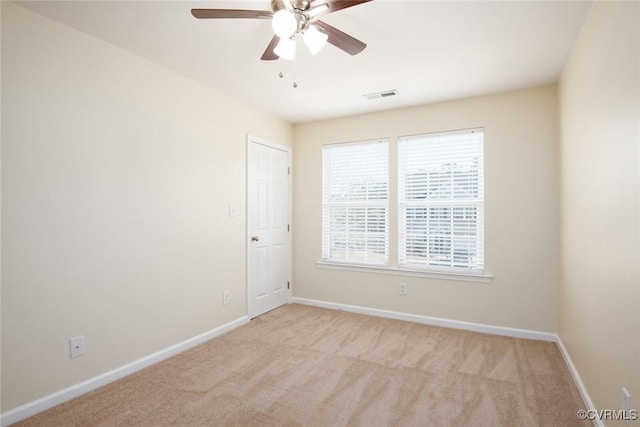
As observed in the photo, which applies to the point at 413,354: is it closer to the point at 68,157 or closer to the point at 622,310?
the point at 622,310

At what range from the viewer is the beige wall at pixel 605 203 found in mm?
1436

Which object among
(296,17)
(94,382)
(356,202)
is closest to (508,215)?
(356,202)

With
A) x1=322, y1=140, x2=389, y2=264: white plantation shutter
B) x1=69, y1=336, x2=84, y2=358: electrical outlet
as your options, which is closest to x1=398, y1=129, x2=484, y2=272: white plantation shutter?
x1=322, y1=140, x2=389, y2=264: white plantation shutter

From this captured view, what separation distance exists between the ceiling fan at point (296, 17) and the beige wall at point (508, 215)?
210 centimetres

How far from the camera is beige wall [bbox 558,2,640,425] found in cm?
144

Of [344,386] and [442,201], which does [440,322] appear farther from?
[344,386]

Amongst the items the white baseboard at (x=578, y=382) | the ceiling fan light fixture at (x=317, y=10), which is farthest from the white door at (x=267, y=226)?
the white baseboard at (x=578, y=382)

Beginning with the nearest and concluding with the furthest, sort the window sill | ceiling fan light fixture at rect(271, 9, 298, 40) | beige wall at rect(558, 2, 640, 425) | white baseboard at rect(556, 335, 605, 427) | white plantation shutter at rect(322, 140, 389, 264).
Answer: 1. beige wall at rect(558, 2, 640, 425)
2. ceiling fan light fixture at rect(271, 9, 298, 40)
3. white baseboard at rect(556, 335, 605, 427)
4. the window sill
5. white plantation shutter at rect(322, 140, 389, 264)

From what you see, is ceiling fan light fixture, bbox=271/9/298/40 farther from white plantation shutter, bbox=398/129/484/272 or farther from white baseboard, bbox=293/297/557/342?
white baseboard, bbox=293/297/557/342

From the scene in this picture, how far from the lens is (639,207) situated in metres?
1.38

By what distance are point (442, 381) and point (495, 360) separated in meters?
0.67

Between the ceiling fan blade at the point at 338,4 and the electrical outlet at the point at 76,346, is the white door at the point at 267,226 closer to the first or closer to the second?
the electrical outlet at the point at 76,346

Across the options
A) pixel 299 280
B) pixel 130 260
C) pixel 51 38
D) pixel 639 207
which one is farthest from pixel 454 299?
pixel 51 38

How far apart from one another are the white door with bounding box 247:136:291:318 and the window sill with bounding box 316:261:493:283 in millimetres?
588
